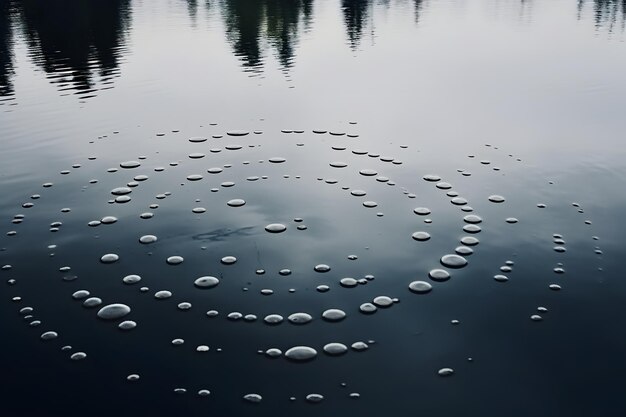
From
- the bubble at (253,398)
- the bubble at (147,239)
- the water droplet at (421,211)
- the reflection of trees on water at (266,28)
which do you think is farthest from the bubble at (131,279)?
the reflection of trees on water at (266,28)

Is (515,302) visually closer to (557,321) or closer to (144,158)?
(557,321)

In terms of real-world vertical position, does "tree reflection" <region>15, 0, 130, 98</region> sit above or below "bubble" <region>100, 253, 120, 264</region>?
above

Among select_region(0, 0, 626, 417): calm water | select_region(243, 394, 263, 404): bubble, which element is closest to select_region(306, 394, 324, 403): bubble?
select_region(0, 0, 626, 417): calm water

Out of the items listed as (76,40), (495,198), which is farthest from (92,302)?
(76,40)

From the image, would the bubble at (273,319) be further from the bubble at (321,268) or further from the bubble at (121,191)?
the bubble at (121,191)

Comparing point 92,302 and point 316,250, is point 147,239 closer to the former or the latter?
point 92,302

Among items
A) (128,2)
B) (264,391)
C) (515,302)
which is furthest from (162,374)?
(128,2)

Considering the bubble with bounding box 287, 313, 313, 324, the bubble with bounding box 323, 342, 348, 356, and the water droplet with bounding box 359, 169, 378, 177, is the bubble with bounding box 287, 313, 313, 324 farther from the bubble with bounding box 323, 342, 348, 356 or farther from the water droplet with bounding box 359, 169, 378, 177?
the water droplet with bounding box 359, 169, 378, 177
